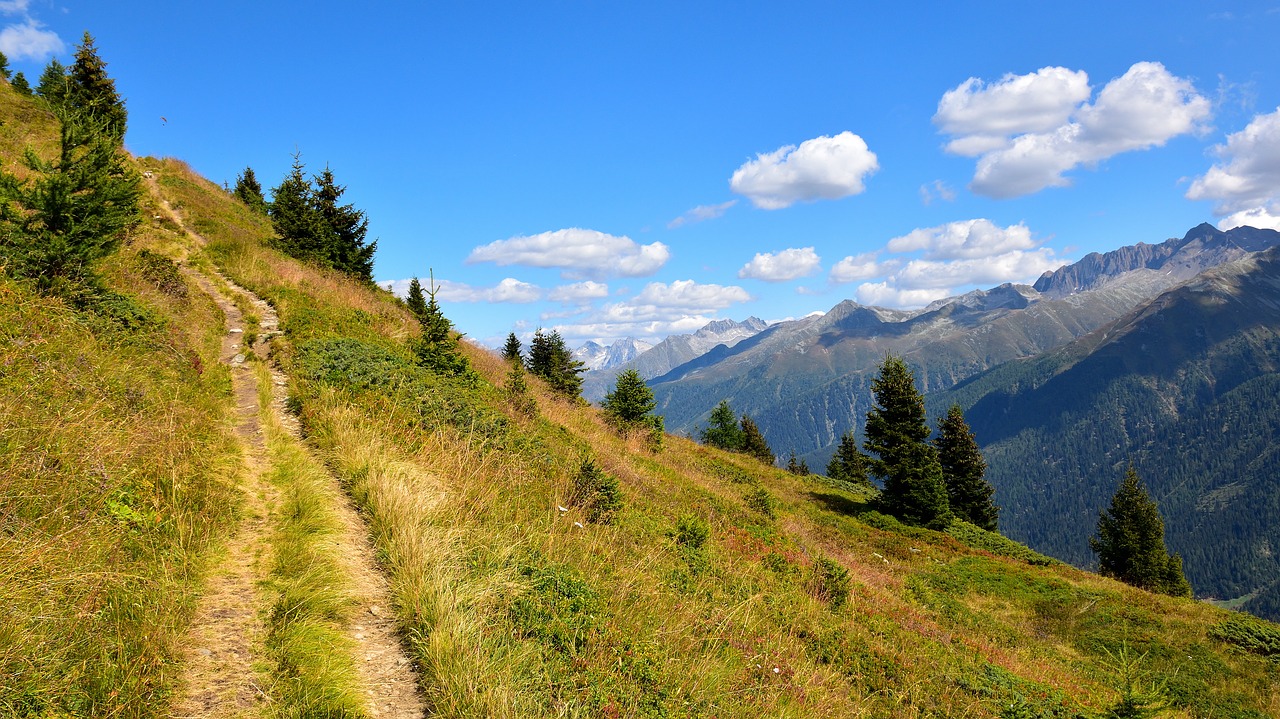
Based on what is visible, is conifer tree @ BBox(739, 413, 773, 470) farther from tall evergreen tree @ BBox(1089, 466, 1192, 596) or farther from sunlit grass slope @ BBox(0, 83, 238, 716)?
sunlit grass slope @ BBox(0, 83, 238, 716)

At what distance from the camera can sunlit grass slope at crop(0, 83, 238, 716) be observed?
116 inches

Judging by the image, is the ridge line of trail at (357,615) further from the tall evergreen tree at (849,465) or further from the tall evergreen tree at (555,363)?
the tall evergreen tree at (849,465)

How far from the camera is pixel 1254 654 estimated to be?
14.5 metres

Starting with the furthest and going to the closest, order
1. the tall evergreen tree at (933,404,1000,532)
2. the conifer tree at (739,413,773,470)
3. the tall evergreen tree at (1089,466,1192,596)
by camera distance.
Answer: the conifer tree at (739,413,773,470), the tall evergreen tree at (933,404,1000,532), the tall evergreen tree at (1089,466,1192,596)

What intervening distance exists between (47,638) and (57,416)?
3124 millimetres

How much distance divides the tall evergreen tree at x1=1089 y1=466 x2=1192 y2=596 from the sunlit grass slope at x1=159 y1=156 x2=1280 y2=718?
79.6ft

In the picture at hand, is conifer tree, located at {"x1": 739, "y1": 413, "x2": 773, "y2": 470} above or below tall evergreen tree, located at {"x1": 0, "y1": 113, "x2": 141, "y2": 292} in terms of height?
below

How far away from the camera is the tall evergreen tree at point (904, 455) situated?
89.6ft

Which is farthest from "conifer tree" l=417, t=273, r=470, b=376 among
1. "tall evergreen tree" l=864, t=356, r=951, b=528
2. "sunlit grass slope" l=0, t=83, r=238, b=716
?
"tall evergreen tree" l=864, t=356, r=951, b=528

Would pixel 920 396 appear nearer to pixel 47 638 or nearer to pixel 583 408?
pixel 583 408

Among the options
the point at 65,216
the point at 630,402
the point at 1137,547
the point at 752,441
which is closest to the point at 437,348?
the point at 65,216

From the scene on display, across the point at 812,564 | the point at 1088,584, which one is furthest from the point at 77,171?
the point at 1088,584

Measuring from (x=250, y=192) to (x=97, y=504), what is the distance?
47.6 meters

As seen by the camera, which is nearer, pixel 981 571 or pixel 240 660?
pixel 240 660
